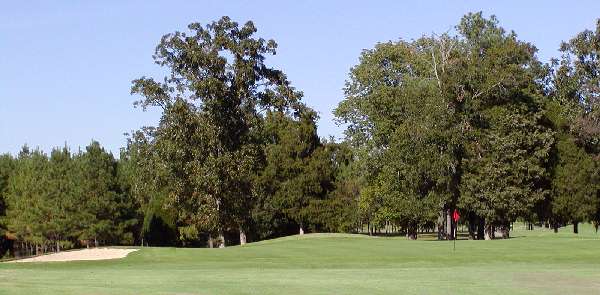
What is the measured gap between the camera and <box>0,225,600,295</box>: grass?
18.1m

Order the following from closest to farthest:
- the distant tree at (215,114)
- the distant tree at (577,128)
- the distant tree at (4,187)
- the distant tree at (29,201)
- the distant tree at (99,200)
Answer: the distant tree at (215,114) < the distant tree at (577,128) < the distant tree at (99,200) < the distant tree at (29,201) < the distant tree at (4,187)

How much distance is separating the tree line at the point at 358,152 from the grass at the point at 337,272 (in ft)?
53.2

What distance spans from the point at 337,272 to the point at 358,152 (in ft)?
145

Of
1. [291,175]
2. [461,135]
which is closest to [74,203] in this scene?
[291,175]

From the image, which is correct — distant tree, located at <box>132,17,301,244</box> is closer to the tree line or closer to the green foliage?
the tree line

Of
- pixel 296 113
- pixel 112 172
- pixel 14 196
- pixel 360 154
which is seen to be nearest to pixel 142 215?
pixel 112 172

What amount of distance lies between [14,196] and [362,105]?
44435 mm

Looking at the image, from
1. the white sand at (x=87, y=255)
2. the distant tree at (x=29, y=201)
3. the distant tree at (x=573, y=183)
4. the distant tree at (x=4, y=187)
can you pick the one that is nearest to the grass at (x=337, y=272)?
the white sand at (x=87, y=255)

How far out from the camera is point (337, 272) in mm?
25453

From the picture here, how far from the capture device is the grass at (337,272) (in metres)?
18.1

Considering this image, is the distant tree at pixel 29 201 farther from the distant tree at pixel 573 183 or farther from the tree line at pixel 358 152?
the distant tree at pixel 573 183

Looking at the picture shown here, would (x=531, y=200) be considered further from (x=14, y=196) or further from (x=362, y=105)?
(x=14, y=196)

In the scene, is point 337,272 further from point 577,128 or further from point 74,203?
point 74,203

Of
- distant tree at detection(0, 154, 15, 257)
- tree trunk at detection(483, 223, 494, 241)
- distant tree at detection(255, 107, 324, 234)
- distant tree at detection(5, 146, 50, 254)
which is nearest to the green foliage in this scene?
distant tree at detection(5, 146, 50, 254)
